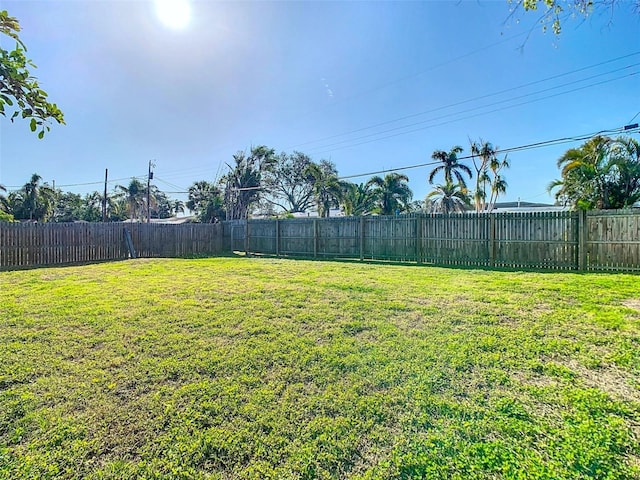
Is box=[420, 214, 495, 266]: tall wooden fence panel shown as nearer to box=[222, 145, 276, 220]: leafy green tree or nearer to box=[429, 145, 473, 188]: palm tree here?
box=[429, 145, 473, 188]: palm tree

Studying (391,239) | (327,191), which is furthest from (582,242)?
(327,191)

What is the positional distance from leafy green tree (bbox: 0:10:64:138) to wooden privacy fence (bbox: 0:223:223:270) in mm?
10445

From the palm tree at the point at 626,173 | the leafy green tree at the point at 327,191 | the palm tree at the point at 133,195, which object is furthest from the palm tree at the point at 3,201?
the palm tree at the point at 626,173

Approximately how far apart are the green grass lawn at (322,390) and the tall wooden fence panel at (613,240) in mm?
3807

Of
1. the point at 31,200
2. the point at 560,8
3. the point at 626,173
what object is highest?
the point at 31,200

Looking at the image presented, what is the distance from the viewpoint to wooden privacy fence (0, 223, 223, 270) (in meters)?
9.63

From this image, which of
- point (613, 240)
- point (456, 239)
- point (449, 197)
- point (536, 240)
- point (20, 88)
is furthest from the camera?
point (449, 197)

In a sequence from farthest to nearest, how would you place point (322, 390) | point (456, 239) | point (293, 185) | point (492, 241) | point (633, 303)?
point (293, 185) < point (456, 239) < point (492, 241) < point (633, 303) < point (322, 390)

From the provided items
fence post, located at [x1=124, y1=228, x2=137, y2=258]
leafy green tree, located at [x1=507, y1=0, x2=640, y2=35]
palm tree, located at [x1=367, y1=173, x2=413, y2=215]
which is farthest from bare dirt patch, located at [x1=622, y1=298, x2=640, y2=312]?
palm tree, located at [x1=367, y1=173, x2=413, y2=215]

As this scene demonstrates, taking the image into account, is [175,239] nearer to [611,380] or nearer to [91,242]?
[91,242]

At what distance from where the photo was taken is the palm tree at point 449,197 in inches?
838

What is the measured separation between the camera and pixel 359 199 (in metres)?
24.4

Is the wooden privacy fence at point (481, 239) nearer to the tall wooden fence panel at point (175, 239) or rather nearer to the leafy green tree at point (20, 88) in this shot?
the tall wooden fence panel at point (175, 239)

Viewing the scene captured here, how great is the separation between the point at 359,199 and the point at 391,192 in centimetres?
273
